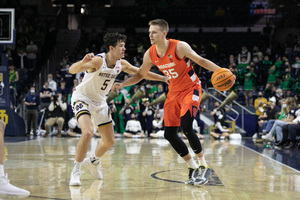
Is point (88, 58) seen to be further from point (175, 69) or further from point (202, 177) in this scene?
point (202, 177)

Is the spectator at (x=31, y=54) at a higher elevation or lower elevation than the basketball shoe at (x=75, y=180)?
higher

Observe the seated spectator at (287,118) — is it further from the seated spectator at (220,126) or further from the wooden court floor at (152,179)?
the seated spectator at (220,126)

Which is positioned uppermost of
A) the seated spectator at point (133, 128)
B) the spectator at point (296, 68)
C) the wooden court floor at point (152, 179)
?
the spectator at point (296, 68)

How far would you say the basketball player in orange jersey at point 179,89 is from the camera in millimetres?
5570

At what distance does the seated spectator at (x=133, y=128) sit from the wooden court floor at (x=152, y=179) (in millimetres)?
7033

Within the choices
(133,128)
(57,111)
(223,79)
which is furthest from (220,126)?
(223,79)

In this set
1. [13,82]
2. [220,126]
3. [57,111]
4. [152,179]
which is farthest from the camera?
[13,82]

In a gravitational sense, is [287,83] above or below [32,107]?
above

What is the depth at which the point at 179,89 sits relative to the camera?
575 centimetres

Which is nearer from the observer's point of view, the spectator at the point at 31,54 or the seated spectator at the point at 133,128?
the seated spectator at the point at 133,128

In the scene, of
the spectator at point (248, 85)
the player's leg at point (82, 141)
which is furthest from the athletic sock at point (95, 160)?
the spectator at point (248, 85)

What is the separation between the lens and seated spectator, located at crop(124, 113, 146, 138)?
52.3 feet

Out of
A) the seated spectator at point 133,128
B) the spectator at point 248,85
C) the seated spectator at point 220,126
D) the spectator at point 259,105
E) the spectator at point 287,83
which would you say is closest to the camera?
the seated spectator at point 220,126

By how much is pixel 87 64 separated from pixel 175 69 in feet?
3.86
